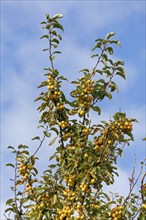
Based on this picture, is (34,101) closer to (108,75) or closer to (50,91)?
(50,91)

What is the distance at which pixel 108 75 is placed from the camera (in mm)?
8008

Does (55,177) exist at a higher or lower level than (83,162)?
lower

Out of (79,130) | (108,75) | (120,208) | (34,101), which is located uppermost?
(108,75)

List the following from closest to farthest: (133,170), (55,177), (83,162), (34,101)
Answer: (133,170) → (55,177) → (83,162) → (34,101)

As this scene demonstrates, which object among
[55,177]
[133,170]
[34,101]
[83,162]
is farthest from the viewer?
[34,101]

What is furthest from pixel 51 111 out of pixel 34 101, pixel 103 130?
pixel 103 130

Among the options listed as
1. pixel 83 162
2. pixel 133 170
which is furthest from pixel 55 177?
pixel 133 170

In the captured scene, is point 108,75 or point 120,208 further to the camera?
point 108,75

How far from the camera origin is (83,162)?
719 cm

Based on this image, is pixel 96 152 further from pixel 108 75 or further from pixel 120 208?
pixel 108 75

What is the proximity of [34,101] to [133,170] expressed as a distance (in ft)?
8.08

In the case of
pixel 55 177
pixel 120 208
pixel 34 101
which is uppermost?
pixel 34 101

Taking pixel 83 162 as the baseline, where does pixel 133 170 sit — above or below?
below

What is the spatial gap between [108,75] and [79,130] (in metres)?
1.27
